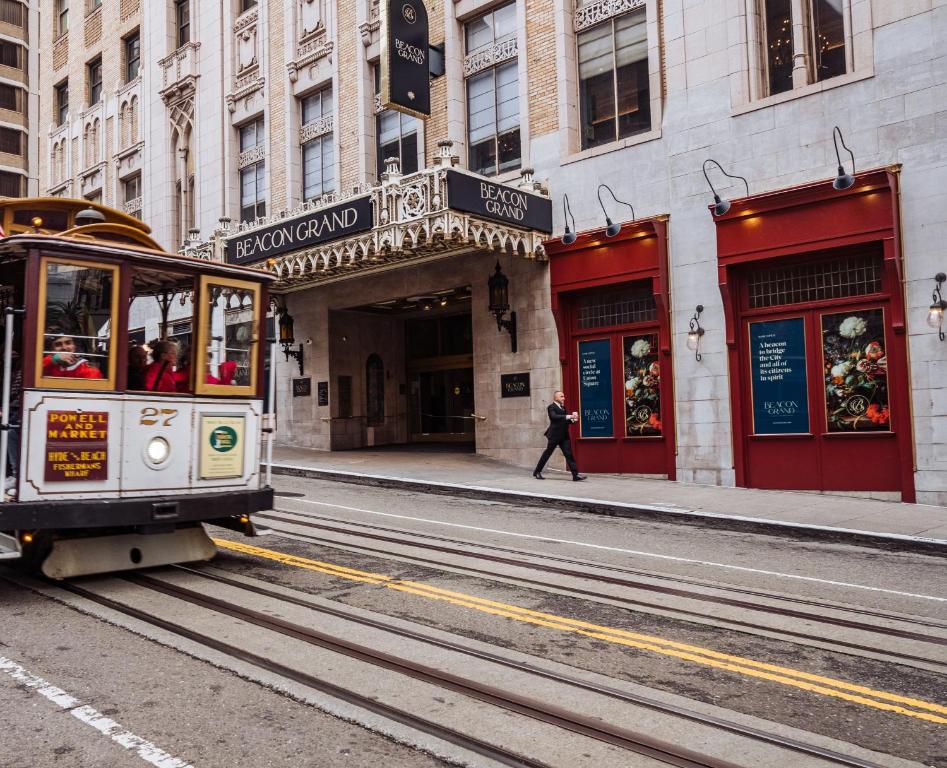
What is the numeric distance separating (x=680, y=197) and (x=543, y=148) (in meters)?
3.51

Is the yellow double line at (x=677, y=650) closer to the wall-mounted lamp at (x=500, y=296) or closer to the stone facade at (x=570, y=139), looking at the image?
the stone facade at (x=570, y=139)

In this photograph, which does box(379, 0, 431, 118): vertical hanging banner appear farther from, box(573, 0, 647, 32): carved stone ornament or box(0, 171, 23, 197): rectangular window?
box(0, 171, 23, 197): rectangular window

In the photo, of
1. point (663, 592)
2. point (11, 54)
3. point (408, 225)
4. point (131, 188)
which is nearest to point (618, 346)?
point (408, 225)

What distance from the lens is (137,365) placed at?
7145mm

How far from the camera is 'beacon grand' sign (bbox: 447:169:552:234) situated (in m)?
14.1

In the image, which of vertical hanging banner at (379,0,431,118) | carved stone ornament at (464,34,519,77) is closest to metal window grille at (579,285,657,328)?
vertical hanging banner at (379,0,431,118)

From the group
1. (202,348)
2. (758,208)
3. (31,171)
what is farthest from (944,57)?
(31,171)

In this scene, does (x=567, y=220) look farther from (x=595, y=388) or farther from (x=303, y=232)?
(x=303, y=232)

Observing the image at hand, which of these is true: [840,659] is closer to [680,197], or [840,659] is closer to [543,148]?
[680,197]

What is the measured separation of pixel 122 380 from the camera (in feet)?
22.6

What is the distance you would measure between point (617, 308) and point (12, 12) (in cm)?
4596

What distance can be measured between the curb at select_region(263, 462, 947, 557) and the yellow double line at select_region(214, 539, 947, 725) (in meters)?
5.13

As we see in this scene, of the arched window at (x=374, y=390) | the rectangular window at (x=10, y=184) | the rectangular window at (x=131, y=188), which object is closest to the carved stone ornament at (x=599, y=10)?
the arched window at (x=374, y=390)

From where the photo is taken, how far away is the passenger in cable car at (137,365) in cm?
707
